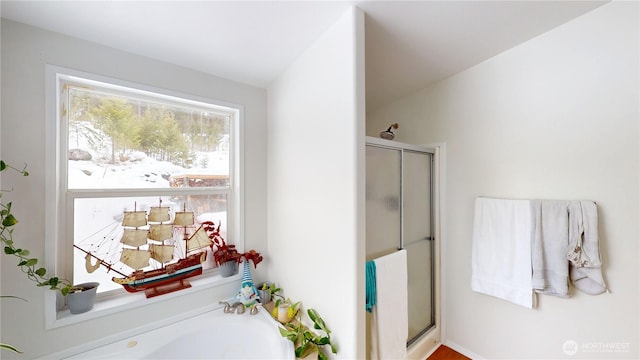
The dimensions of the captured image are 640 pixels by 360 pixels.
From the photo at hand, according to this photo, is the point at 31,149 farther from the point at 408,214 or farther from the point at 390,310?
the point at 408,214

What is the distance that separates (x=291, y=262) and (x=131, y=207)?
1.15 m

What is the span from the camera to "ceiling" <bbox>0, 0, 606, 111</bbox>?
1.09 m

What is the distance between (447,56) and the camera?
1.58 m

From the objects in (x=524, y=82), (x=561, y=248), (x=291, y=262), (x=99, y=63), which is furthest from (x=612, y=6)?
Result: (x=99, y=63)

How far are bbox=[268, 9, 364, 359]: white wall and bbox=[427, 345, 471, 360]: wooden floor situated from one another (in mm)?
1152

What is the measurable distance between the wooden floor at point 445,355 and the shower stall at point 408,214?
0.16 meters

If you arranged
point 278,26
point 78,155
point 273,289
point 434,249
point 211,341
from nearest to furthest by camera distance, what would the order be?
1. point 278,26
2. point 78,155
3. point 211,341
4. point 273,289
5. point 434,249

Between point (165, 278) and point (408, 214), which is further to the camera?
point (408, 214)

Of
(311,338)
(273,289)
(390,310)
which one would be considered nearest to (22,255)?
(273,289)

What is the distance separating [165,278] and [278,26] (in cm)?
Answer: 177

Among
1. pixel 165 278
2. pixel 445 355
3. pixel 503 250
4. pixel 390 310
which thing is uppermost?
pixel 503 250

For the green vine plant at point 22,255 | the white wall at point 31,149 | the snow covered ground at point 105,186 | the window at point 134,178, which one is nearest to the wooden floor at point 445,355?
the window at point 134,178

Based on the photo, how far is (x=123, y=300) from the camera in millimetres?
1406

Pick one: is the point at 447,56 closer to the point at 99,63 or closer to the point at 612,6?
the point at 612,6
